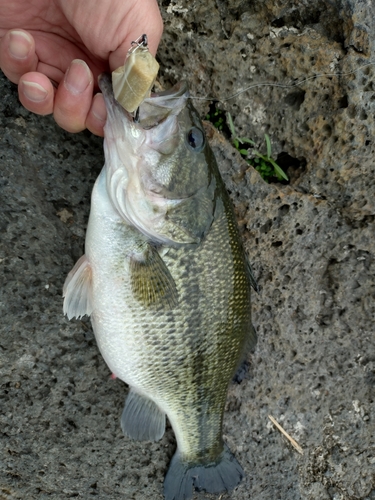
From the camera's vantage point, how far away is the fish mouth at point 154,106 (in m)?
1.62

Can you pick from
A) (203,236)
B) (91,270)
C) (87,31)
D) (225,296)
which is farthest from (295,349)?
(87,31)

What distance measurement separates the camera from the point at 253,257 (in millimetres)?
2359

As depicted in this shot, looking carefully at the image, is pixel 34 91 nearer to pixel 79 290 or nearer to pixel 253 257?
pixel 79 290

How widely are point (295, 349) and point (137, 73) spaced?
1805 mm

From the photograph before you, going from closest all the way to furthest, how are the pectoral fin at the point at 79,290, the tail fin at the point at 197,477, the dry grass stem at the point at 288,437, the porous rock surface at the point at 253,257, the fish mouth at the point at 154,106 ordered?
the fish mouth at the point at 154,106, the pectoral fin at the point at 79,290, the porous rock surface at the point at 253,257, the tail fin at the point at 197,477, the dry grass stem at the point at 288,437

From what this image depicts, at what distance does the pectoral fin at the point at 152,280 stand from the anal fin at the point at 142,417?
2.00 feet

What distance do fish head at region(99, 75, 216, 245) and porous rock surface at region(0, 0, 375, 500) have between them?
1.49 feet

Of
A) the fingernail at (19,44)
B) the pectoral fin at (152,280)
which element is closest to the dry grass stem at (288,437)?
the pectoral fin at (152,280)

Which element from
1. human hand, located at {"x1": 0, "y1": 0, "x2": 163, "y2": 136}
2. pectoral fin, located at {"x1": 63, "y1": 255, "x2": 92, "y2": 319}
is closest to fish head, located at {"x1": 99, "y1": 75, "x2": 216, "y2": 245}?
human hand, located at {"x1": 0, "y1": 0, "x2": 163, "y2": 136}

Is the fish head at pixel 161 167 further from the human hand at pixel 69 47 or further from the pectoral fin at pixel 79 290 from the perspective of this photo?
the pectoral fin at pixel 79 290

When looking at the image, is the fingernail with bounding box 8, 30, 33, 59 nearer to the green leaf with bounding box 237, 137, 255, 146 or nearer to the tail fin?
the green leaf with bounding box 237, 137, 255, 146

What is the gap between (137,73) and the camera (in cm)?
146

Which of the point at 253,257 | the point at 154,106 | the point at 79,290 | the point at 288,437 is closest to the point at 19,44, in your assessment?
the point at 154,106

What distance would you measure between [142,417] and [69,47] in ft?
5.85
